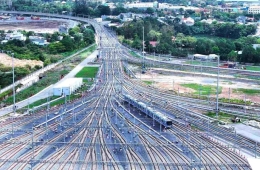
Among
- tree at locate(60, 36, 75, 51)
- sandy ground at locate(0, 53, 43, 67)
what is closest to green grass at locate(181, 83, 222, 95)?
→ sandy ground at locate(0, 53, 43, 67)

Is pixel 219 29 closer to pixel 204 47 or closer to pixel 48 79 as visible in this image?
pixel 204 47

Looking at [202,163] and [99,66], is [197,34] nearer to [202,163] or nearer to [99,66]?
[99,66]

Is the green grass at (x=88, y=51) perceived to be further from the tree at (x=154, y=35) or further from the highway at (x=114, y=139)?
the highway at (x=114, y=139)

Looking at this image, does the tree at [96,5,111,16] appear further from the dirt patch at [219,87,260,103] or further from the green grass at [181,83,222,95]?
the dirt patch at [219,87,260,103]

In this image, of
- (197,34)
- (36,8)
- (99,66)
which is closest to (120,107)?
(99,66)

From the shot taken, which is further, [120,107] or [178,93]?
[178,93]
